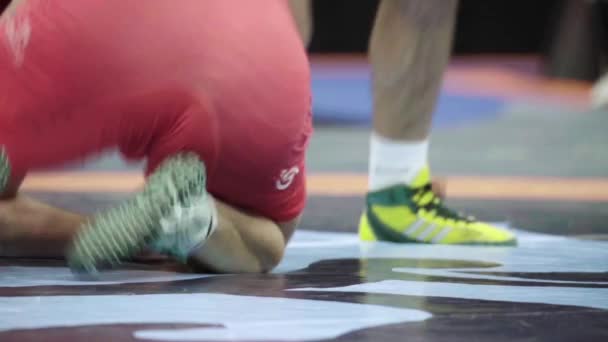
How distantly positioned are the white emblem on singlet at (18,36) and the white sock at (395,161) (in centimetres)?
101

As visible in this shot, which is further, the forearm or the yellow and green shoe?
the yellow and green shoe

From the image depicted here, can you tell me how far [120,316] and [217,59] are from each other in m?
0.41

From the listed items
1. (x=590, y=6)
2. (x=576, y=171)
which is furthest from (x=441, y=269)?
(x=590, y=6)

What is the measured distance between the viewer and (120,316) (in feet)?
4.74

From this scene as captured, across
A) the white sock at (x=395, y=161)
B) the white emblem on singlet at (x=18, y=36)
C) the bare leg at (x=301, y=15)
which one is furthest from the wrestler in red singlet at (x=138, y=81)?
the white sock at (x=395, y=161)

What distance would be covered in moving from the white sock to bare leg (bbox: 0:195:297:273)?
0.56 meters

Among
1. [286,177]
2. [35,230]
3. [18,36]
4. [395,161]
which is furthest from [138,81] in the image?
[395,161]

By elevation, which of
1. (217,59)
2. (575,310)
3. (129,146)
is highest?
(217,59)

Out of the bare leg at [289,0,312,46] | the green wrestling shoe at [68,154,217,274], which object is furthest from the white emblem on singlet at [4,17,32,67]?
the bare leg at [289,0,312,46]

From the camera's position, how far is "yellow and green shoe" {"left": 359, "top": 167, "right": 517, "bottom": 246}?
96.3 inches

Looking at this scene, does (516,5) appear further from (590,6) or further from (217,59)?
(217,59)

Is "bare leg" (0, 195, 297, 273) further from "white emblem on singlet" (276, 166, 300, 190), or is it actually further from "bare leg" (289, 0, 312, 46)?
"bare leg" (289, 0, 312, 46)

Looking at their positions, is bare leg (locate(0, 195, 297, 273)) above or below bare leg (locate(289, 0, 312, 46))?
below

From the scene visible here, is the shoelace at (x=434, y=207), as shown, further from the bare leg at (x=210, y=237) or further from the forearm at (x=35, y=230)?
the forearm at (x=35, y=230)
